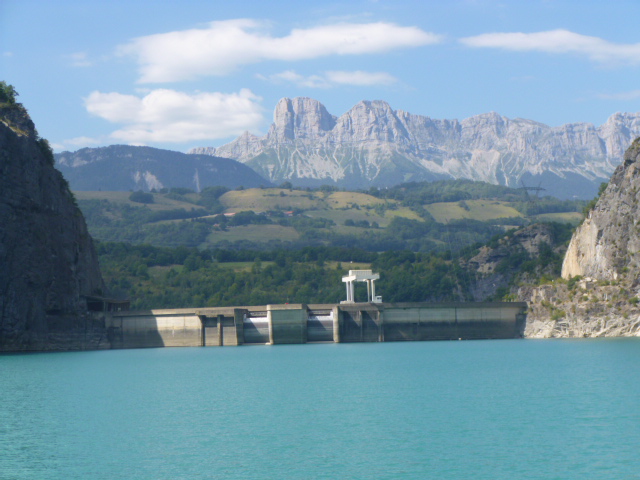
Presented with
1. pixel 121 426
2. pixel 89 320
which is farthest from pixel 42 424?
pixel 89 320

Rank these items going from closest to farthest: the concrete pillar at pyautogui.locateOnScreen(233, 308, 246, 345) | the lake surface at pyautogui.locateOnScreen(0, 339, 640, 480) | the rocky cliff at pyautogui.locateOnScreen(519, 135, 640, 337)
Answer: the lake surface at pyautogui.locateOnScreen(0, 339, 640, 480) → the rocky cliff at pyautogui.locateOnScreen(519, 135, 640, 337) → the concrete pillar at pyautogui.locateOnScreen(233, 308, 246, 345)

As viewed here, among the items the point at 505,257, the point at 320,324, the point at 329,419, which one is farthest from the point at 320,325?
the point at 329,419

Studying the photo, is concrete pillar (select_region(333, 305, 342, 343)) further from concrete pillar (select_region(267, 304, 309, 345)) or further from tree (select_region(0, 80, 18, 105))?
tree (select_region(0, 80, 18, 105))

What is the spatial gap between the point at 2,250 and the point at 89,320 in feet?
71.1

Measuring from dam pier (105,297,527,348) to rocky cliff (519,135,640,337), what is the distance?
794 centimetres

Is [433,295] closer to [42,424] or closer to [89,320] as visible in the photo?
[89,320]

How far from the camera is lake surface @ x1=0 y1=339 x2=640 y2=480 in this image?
127 ft

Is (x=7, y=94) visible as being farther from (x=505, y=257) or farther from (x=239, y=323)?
(x=505, y=257)

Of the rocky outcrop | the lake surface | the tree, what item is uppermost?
the tree

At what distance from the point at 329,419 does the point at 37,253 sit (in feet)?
210

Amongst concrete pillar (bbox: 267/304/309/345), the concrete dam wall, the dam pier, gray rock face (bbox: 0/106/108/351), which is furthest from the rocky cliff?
gray rock face (bbox: 0/106/108/351)

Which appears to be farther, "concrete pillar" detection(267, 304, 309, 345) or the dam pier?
the dam pier

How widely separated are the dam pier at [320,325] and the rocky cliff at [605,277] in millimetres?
7945

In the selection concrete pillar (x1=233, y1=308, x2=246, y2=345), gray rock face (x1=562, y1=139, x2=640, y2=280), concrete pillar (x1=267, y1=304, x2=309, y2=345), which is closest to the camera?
gray rock face (x1=562, y1=139, x2=640, y2=280)
